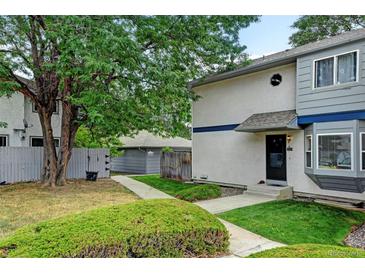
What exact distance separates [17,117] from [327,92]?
15367 millimetres

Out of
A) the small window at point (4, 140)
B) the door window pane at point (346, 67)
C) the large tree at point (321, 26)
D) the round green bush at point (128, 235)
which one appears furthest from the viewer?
the large tree at point (321, 26)

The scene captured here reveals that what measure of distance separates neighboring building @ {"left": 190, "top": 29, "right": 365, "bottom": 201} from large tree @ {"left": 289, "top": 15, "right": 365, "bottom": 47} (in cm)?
1014

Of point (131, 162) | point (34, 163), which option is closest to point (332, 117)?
point (34, 163)

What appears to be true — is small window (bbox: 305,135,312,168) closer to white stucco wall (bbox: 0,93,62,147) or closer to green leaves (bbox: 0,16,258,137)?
green leaves (bbox: 0,16,258,137)

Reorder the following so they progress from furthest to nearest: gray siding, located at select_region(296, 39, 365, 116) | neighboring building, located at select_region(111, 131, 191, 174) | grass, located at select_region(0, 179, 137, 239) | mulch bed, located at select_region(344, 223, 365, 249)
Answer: neighboring building, located at select_region(111, 131, 191, 174), gray siding, located at select_region(296, 39, 365, 116), grass, located at select_region(0, 179, 137, 239), mulch bed, located at select_region(344, 223, 365, 249)

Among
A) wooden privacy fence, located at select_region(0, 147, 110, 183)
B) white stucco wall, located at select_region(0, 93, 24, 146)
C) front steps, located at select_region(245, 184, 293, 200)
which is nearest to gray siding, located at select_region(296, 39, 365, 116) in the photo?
front steps, located at select_region(245, 184, 293, 200)

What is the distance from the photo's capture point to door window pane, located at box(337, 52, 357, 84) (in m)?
8.77

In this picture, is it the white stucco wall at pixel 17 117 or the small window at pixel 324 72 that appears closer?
the small window at pixel 324 72

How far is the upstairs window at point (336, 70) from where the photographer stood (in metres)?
8.80

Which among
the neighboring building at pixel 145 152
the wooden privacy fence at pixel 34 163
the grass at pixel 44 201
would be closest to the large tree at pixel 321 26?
the neighboring building at pixel 145 152

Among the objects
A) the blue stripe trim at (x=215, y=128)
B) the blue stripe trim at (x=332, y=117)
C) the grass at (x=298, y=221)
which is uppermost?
the blue stripe trim at (x=332, y=117)

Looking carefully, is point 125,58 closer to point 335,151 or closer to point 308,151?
point 308,151

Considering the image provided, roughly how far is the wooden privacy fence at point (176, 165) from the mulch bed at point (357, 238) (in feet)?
32.1

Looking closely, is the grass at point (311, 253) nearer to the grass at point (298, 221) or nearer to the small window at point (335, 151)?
the grass at point (298, 221)
